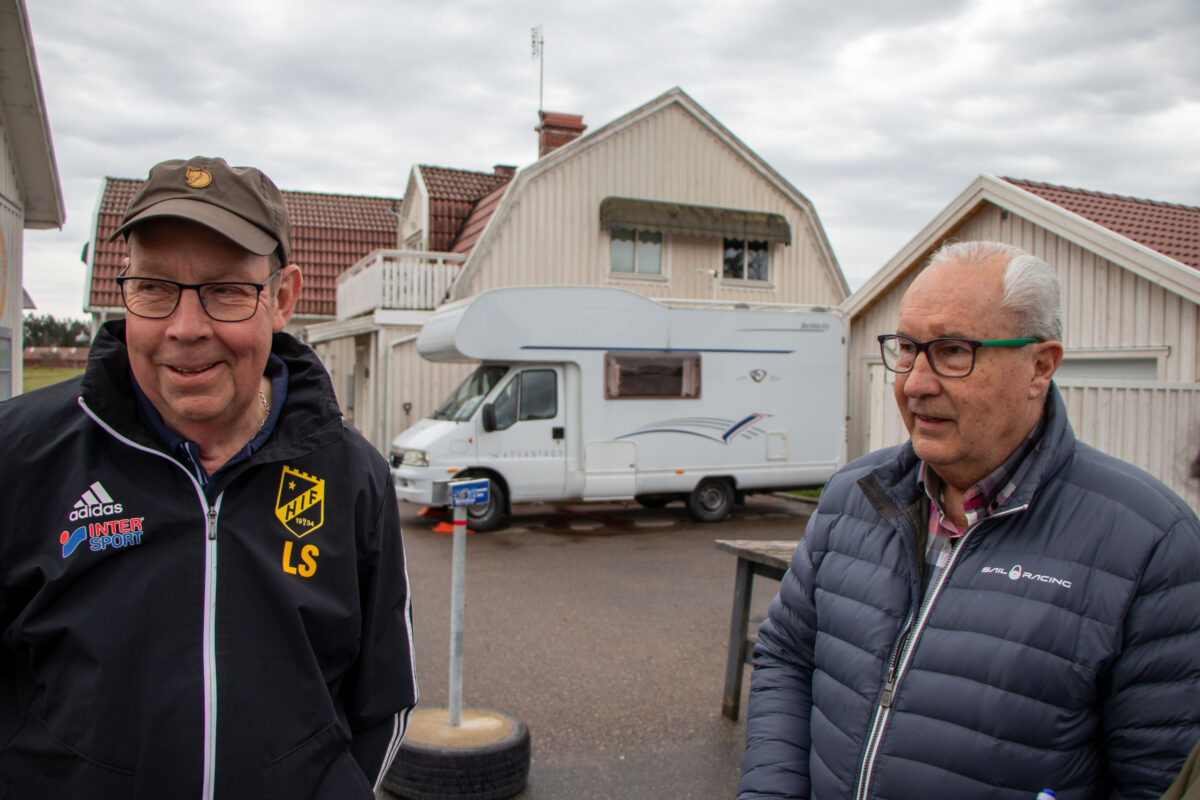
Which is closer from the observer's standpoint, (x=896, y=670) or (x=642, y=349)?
(x=896, y=670)

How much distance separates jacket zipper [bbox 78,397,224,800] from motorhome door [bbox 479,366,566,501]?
10.1 metres

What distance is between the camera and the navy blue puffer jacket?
5.87 feet

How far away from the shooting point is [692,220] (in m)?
20.0

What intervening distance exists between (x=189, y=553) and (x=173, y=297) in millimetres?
522

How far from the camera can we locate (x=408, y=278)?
18594 millimetres

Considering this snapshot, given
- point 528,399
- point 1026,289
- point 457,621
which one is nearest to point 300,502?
point 1026,289

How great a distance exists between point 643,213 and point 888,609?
59.4 feet

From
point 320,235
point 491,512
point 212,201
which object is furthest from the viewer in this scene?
point 320,235

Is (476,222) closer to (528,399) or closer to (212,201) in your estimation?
(528,399)

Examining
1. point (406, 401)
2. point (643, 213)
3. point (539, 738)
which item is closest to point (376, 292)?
point (406, 401)

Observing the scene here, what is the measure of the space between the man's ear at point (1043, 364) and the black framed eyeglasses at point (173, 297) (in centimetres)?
171

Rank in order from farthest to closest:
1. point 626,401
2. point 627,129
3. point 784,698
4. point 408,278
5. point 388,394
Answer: point 627,129 < point 408,278 < point 388,394 < point 626,401 < point 784,698

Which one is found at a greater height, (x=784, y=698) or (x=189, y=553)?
(x=189, y=553)

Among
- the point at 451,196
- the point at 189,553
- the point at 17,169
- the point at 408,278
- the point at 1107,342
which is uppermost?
the point at 451,196
